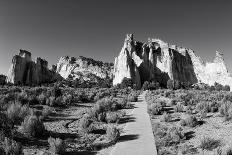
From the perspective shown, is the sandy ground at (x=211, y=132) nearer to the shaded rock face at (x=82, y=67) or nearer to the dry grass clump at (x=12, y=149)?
the dry grass clump at (x=12, y=149)

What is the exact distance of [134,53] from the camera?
392 ft

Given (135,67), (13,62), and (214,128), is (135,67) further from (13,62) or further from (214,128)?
(214,128)

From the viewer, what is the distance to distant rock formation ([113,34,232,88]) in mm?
106006

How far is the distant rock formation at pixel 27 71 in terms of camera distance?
9131cm

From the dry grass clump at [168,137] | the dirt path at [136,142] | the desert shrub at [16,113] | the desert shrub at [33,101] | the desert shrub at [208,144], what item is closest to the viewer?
the dirt path at [136,142]

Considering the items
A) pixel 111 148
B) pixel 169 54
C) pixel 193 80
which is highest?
pixel 169 54

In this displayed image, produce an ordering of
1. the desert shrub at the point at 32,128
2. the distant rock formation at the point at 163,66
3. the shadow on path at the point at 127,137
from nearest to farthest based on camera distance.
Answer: the desert shrub at the point at 32,128
the shadow on path at the point at 127,137
the distant rock formation at the point at 163,66

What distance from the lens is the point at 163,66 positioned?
392 feet

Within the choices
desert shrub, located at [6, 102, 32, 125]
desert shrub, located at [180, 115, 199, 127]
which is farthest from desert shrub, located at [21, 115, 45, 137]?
desert shrub, located at [180, 115, 199, 127]

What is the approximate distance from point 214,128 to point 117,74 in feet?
322

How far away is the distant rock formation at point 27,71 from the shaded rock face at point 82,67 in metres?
31.9

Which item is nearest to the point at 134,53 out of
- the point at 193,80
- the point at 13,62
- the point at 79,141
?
the point at 193,80

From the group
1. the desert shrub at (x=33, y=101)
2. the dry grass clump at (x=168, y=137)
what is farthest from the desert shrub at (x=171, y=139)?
the desert shrub at (x=33, y=101)

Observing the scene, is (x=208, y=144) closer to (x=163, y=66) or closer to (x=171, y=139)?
(x=171, y=139)
